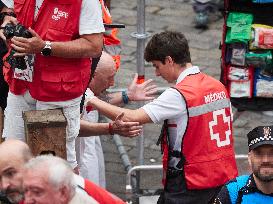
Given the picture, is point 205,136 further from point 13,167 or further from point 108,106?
point 13,167

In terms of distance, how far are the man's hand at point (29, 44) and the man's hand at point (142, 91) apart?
1.34 metres

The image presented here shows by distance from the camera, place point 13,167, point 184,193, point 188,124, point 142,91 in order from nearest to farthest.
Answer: point 13,167
point 188,124
point 184,193
point 142,91

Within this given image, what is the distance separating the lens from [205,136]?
248 inches

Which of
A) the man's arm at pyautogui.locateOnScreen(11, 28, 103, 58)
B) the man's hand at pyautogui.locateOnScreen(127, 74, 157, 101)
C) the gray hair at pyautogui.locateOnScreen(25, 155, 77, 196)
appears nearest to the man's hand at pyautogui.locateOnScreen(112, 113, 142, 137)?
the man's arm at pyautogui.locateOnScreen(11, 28, 103, 58)

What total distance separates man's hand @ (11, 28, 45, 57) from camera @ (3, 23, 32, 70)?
0.05 m

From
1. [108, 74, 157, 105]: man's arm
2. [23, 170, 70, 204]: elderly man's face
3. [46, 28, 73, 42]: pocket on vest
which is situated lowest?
[108, 74, 157, 105]: man's arm

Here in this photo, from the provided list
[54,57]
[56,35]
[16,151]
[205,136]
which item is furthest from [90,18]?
[16,151]

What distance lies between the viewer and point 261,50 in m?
8.66

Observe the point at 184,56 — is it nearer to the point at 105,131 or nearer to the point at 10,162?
the point at 105,131

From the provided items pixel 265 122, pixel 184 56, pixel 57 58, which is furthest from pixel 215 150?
pixel 265 122

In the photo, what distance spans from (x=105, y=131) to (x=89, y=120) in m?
0.73

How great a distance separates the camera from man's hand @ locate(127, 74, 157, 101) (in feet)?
23.6

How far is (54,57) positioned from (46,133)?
0.72 meters

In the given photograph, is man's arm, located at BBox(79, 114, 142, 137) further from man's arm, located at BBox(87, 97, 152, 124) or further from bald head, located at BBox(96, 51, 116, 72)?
bald head, located at BBox(96, 51, 116, 72)
